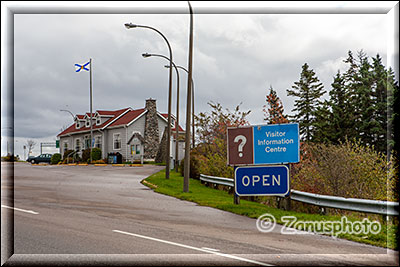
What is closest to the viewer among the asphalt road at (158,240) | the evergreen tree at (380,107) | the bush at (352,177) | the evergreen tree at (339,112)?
the asphalt road at (158,240)

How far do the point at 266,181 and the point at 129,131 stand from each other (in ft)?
147

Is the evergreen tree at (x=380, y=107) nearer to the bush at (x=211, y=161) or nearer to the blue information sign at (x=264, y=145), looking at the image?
the bush at (x=211, y=161)

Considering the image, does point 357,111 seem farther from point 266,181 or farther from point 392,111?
point 266,181

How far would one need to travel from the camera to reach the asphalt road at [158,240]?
27.6ft

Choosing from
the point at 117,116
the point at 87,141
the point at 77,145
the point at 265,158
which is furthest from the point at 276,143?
the point at 77,145

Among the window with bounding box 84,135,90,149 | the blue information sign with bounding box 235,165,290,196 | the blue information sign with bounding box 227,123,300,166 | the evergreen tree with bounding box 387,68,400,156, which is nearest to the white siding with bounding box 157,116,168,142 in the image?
the window with bounding box 84,135,90,149

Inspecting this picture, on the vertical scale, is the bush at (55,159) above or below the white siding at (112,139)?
below

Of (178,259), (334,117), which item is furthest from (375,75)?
(178,259)

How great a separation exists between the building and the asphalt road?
4088 cm

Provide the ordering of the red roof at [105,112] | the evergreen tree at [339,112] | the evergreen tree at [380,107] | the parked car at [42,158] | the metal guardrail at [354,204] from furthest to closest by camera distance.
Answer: the parked car at [42,158] < the red roof at [105,112] < the evergreen tree at [339,112] < the evergreen tree at [380,107] < the metal guardrail at [354,204]

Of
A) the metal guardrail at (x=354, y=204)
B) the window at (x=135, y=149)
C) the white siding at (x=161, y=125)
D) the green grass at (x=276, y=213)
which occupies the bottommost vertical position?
the green grass at (x=276, y=213)

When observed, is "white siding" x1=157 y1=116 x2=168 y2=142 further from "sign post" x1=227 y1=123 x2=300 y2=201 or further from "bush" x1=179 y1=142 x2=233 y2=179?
"sign post" x1=227 y1=123 x2=300 y2=201

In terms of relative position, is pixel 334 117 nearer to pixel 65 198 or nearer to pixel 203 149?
pixel 203 149

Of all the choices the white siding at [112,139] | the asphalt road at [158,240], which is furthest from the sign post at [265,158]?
the white siding at [112,139]
